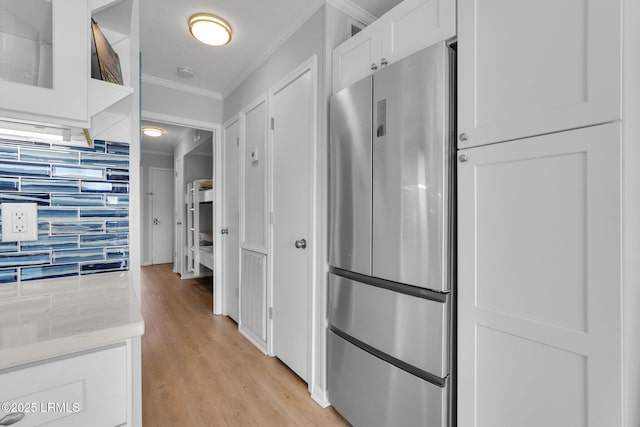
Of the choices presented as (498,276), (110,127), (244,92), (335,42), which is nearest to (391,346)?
(498,276)

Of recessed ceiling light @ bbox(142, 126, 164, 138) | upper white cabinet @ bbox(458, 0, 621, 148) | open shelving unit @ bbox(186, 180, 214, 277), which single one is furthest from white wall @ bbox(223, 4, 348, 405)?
recessed ceiling light @ bbox(142, 126, 164, 138)

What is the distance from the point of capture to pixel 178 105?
309 centimetres

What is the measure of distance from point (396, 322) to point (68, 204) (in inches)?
→ 60.0

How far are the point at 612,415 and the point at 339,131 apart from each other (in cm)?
152

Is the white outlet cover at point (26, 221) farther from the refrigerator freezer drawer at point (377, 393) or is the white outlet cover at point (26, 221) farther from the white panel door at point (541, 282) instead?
the white panel door at point (541, 282)

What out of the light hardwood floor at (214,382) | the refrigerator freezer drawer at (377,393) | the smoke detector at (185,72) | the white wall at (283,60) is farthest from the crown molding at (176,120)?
the refrigerator freezer drawer at (377,393)

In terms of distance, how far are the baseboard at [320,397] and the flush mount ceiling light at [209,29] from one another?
255 centimetres

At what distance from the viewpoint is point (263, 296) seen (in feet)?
8.21

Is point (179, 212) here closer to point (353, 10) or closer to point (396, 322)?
point (353, 10)

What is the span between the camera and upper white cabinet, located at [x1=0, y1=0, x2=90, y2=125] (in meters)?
0.77

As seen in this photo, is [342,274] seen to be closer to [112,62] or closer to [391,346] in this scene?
[391,346]

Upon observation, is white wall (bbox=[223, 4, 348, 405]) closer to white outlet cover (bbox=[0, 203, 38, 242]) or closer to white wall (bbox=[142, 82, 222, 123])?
white outlet cover (bbox=[0, 203, 38, 242])

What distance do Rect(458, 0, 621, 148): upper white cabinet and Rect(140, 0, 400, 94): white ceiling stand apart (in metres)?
1.03

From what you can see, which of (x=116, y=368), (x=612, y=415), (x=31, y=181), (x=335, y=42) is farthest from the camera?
(x=335, y=42)
